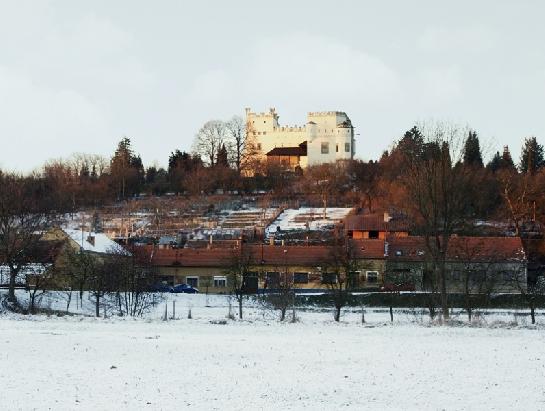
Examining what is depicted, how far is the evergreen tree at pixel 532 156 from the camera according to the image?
88875 mm

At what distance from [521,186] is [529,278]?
2217 cm

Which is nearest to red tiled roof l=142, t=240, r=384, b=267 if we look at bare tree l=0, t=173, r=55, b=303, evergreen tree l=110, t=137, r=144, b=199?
bare tree l=0, t=173, r=55, b=303

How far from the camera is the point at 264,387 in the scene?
50.0ft

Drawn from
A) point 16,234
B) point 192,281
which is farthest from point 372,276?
point 16,234

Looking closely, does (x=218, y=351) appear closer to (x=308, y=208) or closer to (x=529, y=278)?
(x=529, y=278)

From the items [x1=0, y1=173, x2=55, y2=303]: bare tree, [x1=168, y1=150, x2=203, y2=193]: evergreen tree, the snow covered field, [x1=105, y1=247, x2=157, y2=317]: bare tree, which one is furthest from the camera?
[x1=168, y1=150, x2=203, y2=193]: evergreen tree

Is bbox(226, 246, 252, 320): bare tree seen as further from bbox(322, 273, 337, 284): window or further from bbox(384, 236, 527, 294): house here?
bbox(384, 236, 527, 294): house

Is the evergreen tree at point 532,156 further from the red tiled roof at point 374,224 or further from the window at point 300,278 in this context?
the window at point 300,278

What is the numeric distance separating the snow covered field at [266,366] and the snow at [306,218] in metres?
40.5

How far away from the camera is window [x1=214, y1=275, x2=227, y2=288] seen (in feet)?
157

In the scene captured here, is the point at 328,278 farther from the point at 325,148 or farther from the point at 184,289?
the point at 325,148

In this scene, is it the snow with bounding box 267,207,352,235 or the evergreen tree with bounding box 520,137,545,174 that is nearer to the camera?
the snow with bounding box 267,207,352,235

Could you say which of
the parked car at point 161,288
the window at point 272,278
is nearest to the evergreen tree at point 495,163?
the window at point 272,278

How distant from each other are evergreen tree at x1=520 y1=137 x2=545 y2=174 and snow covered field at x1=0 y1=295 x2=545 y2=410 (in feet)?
213
